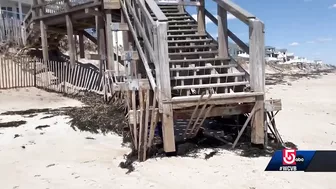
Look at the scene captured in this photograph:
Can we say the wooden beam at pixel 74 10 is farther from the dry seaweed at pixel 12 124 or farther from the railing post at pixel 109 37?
the dry seaweed at pixel 12 124

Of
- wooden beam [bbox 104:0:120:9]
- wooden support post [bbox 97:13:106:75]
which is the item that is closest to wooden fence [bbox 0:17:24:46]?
wooden support post [bbox 97:13:106:75]

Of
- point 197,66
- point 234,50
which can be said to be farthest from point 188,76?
point 234,50

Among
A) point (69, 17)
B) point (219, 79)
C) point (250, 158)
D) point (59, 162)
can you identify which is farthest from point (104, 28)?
point (250, 158)

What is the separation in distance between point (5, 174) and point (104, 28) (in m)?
8.03

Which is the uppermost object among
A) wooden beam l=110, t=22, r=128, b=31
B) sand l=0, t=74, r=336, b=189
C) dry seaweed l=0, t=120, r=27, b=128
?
wooden beam l=110, t=22, r=128, b=31

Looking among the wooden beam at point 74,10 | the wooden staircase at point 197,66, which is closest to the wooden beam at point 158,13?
the wooden staircase at point 197,66

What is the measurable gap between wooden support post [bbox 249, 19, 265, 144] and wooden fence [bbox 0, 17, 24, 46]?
49.0ft

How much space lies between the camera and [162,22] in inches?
210

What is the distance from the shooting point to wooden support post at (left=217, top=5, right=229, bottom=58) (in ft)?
22.3

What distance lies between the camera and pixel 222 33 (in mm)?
6910

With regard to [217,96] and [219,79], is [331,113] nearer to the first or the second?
[219,79]

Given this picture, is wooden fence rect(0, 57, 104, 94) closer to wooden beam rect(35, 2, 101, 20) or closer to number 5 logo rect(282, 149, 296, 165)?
wooden beam rect(35, 2, 101, 20)

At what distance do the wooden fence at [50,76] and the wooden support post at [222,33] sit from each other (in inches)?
282

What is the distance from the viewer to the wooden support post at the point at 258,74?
573 cm
